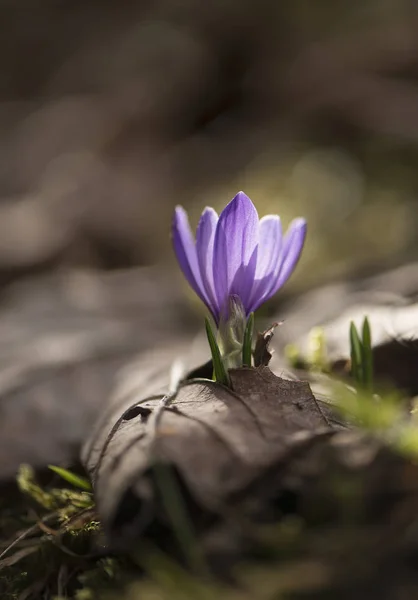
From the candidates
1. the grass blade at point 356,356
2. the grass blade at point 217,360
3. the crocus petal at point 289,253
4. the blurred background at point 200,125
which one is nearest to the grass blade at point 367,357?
the grass blade at point 356,356

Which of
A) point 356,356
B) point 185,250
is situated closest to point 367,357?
point 356,356

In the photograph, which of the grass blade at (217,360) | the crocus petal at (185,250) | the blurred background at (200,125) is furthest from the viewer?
the blurred background at (200,125)

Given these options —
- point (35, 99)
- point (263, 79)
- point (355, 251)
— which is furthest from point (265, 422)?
point (35, 99)

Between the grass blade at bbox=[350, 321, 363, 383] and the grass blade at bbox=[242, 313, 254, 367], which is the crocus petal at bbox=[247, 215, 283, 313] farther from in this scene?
the grass blade at bbox=[350, 321, 363, 383]

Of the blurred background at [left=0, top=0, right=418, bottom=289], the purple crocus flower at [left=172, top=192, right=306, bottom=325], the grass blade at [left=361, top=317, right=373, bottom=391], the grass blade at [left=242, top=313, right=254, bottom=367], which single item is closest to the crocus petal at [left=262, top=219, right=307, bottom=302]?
the purple crocus flower at [left=172, top=192, right=306, bottom=325]

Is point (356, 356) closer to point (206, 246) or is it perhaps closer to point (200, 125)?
point (206, 246)

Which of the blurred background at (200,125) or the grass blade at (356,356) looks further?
the blurred background at (200,125)

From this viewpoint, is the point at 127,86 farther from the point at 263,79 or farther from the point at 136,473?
the point at 136,473

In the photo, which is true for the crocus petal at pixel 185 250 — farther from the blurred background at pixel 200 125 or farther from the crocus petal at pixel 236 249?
the blurred background at pixel 200 125
